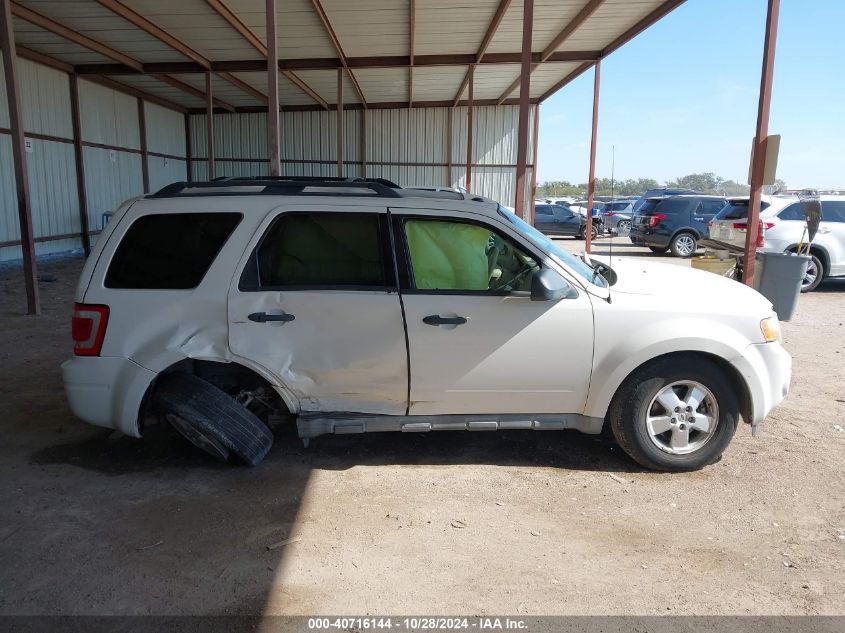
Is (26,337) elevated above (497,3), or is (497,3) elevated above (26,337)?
(497,3)

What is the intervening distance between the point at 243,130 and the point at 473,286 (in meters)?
21.9

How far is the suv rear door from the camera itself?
13.1 feet

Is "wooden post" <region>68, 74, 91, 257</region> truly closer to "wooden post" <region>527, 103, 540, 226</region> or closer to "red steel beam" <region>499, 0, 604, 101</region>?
"red steel beam" <region>499, 0, 604, 101</region>

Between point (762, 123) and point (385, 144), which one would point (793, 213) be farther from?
point (385, 144)

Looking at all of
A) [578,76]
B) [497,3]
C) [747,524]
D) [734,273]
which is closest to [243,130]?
[578,76]

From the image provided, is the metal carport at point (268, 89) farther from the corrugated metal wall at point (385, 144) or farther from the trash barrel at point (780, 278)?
the trash barrel at point (780, 278)

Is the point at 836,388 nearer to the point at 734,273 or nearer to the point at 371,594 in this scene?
the point at 734,273

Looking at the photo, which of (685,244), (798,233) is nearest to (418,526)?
(798,233)

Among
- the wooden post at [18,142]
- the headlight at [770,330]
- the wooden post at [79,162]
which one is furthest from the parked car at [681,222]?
the wooden post at [79,162]

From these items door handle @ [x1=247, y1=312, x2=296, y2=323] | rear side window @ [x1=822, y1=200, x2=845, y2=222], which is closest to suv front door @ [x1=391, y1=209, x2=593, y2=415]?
door handle @ [x1=247, y1=312, x2=296, y2=323]

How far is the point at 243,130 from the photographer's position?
77.8ft

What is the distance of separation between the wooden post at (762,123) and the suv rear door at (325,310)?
5118mm

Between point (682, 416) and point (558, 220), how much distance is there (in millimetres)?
21093

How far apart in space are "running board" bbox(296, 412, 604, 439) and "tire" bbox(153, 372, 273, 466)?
338 millimetres
